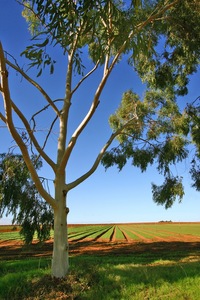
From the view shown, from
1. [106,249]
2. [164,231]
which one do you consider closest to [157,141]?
[106,249]

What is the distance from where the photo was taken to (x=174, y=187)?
33.5ft

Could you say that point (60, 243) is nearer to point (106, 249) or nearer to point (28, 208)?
point (28, 208)

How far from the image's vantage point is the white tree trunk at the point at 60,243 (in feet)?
21.6

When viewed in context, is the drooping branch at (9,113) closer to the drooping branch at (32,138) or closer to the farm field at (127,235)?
the drooping branch at (32,138)

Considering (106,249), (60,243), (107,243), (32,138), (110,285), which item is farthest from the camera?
(107,243)

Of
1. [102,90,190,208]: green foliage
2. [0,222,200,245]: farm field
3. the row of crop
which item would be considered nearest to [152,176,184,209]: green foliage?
[102,90,190,208]: green foliage

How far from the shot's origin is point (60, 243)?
672cm

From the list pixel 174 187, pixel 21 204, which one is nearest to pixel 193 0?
pixel 174 187

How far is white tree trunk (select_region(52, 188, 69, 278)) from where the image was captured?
658 centimetres

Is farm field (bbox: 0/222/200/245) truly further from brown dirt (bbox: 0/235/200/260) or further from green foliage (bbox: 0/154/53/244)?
green foliage (bbox: 0/154/53/244)

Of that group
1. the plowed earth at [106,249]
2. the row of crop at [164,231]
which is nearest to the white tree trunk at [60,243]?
the plowed earth at [106,249]

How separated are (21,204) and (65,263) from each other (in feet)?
8.03

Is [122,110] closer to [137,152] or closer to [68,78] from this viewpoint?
[137,152]

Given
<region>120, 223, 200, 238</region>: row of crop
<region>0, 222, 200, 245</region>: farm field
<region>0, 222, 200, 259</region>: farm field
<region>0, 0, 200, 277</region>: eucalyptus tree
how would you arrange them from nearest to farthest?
<region>0, 0, 200, 277</region>: eucalyptus tree → <region>0, 222, 200, 259</region>: farm field → <region>0, 222, 200, 245</region>: farm field → <region>120, 223, 200, 238</region>: row of crop
